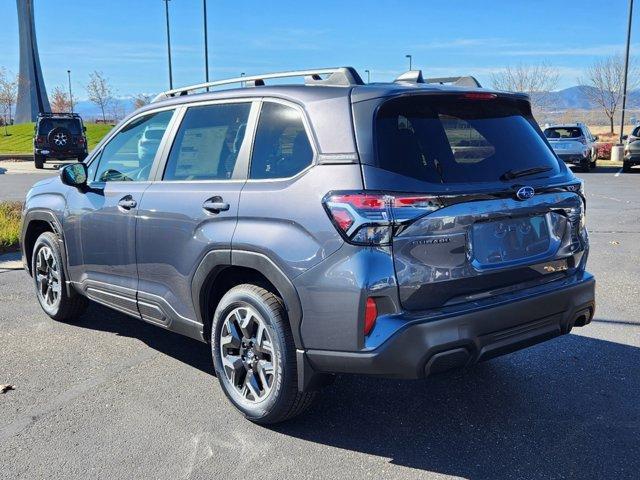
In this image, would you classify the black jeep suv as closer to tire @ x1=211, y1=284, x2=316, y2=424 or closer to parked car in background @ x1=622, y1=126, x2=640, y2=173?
parked car in background @ x1=622, y1=126, x2=640, y2=173

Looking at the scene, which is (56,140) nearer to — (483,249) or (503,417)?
(503,417)

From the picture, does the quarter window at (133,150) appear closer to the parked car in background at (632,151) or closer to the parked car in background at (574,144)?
the parked car in background at (574,144)

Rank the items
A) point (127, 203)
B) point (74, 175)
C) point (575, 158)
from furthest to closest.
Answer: point (575, 158) < point (74, 175) < point (127, 203)

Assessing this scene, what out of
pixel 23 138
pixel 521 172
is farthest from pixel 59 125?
pixel 521 172

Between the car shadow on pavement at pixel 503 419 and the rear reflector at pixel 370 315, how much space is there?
729mm

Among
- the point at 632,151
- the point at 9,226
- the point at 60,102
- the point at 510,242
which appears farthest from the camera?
the point at 60,102

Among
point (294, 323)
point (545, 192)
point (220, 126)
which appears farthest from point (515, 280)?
point (220, 126)

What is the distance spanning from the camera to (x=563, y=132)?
23188mm

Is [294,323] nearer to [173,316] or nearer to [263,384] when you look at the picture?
[263,384]

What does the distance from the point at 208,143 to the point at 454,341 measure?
6.47 feet

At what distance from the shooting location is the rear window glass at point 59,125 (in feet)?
85.5

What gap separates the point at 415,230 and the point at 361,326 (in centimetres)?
51

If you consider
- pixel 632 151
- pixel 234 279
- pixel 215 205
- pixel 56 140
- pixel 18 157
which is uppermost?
pixel 215 205

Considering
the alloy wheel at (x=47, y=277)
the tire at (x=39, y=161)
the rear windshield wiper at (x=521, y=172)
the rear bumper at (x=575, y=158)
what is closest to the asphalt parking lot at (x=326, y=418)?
the alloy wheel at (x=47, y=277)
